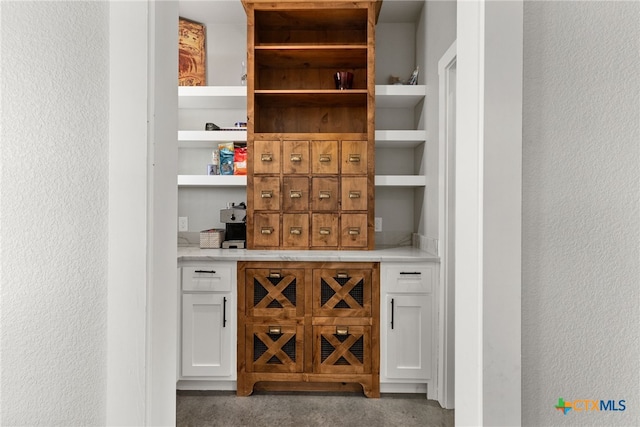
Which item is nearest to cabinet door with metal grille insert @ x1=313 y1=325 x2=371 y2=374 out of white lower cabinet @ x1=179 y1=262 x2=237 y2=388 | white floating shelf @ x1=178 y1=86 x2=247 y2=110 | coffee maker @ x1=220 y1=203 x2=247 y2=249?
white lower cabinet @ x1=179 y1=262 x2=237 y2=388

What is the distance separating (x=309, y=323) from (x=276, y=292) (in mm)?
286

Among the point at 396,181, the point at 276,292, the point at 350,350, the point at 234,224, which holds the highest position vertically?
the point at 396,181

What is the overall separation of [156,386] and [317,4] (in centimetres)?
271

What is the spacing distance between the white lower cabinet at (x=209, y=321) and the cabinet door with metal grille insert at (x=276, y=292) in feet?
0.36

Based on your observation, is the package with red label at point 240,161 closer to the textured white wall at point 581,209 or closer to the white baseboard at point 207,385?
the white baseboard at point 207,385

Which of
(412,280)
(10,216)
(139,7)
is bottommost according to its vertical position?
(412,280)

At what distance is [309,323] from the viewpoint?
2625 millimetres

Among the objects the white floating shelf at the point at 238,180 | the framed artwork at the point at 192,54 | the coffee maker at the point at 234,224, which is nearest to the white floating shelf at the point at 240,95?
the framed artwork at the point at 192,54

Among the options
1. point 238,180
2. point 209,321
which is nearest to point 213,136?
point 238,180

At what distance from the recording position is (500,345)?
0.77 m

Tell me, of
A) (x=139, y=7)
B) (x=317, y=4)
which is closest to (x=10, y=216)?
(x=139, y=7)

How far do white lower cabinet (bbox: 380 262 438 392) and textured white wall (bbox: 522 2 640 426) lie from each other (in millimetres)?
1796

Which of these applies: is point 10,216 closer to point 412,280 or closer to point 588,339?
point 588,339

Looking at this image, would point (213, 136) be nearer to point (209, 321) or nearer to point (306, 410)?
point (209, 321)
